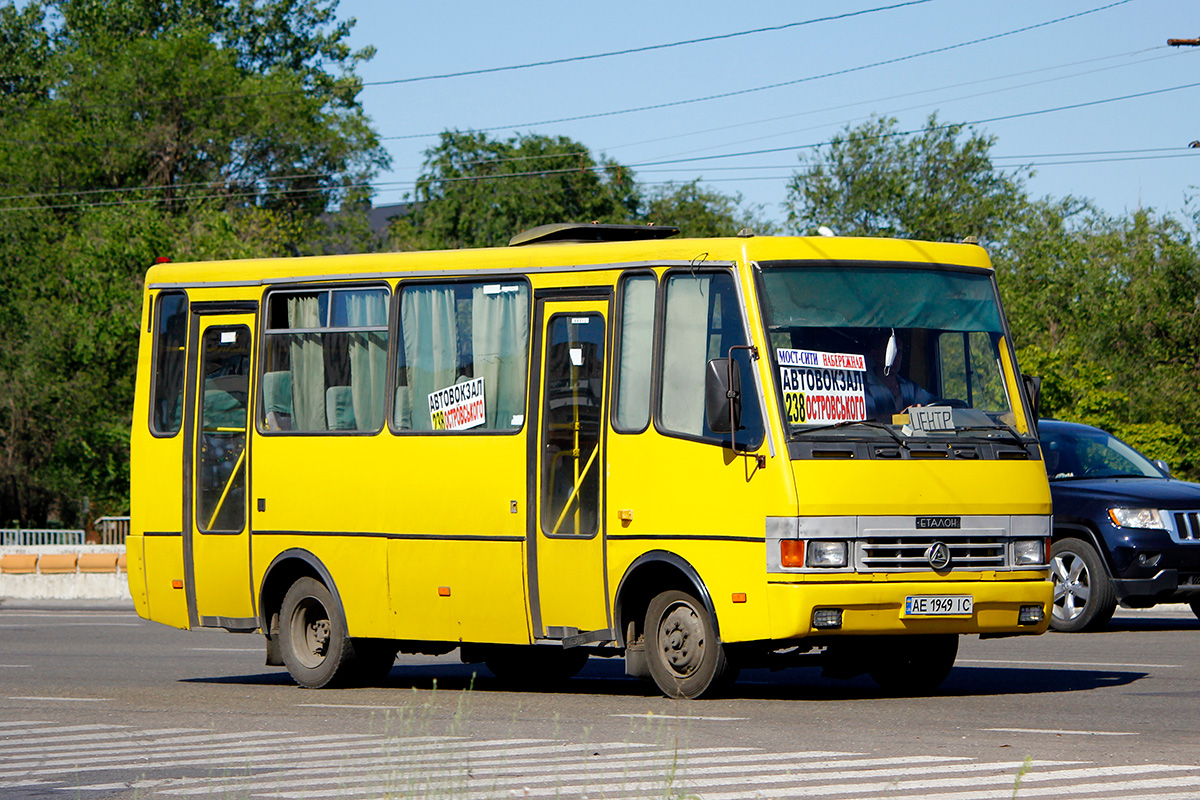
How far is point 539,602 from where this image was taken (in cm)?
1308

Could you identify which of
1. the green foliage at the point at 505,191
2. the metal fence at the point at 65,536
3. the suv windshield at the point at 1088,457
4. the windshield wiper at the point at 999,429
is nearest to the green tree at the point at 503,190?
the green foliage at the point at 505,191

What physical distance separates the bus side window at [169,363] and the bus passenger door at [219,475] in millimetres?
152

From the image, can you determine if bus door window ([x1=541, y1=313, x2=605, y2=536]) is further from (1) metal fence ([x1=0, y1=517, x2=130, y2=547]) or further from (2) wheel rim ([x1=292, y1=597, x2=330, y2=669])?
(1) metal fence ([x1=0, y1=517, x2=130, y2=547])

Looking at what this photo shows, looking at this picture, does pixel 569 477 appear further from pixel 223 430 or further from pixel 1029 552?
pixel 223 430

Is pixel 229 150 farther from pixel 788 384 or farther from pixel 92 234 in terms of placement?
pixel 788 384

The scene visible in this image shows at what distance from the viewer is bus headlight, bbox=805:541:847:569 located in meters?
11.7

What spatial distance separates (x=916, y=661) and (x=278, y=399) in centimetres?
542

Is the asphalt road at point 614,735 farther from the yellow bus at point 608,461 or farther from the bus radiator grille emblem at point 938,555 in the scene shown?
the bus radiator grille emblem at point 938,555

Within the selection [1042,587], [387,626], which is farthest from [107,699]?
[1042,587]

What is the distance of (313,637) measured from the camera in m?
14.7

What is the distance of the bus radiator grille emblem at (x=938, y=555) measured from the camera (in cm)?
1201

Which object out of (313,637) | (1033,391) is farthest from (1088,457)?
(313,637)

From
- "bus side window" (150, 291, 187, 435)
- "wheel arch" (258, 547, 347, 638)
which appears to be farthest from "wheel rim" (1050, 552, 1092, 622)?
"bus side window" (150, 291, 187, 435)

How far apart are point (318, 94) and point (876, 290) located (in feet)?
235
